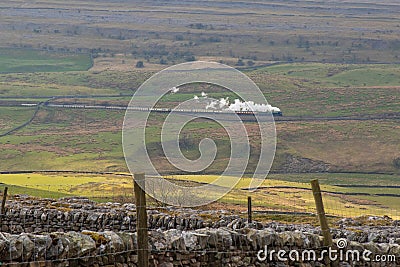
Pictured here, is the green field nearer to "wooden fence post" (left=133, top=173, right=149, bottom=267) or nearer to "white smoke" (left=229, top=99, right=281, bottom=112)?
"wooden fence post" (left=133, top=173, right=149, bottom=267)

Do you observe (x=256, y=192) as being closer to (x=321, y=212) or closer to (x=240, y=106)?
(x=321, y=212)

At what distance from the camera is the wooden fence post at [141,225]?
1366 centimetres

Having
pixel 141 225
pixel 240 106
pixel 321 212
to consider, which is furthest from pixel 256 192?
pixel 240 106

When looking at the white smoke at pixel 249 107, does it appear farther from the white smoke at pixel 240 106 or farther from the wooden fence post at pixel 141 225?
the wooden fence post at pixel 141 225

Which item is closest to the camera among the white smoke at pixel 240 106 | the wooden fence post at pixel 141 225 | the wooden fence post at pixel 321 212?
the wooden fence post at pixel 141 225

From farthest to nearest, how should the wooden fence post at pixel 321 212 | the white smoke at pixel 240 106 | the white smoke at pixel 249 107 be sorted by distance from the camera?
1. the white smoke at pixel 240 106
2. the white smoke at pixel 249 107
3. the wooden fence post at pixel 321 212

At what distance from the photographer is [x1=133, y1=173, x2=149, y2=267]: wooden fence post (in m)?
13.7

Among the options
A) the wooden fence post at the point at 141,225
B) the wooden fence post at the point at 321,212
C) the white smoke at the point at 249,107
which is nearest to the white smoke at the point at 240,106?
the white smoke at the point at 249,107

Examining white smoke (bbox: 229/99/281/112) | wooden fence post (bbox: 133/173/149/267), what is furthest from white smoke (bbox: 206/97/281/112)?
wooden fence post (bbox: 133/173/149/267)

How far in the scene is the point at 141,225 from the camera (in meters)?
13.7

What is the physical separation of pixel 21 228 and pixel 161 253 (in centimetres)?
834

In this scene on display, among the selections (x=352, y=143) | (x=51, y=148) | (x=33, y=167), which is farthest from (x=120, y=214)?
(x=352, y=143)

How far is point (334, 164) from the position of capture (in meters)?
152

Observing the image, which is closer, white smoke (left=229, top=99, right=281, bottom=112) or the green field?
the green field
